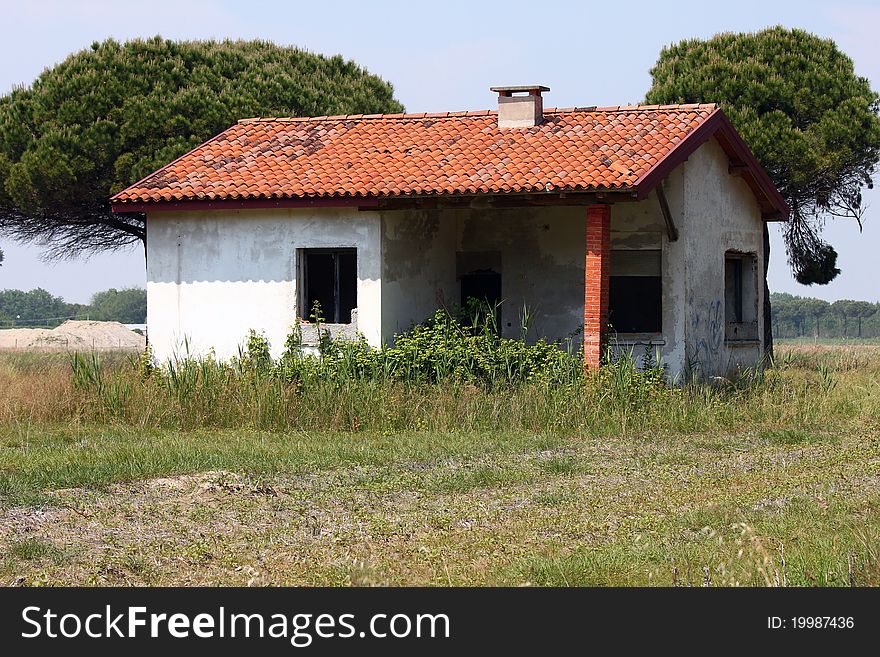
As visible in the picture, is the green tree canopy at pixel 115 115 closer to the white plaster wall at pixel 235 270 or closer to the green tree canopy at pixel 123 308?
the white plaster wall at pixel 235 270

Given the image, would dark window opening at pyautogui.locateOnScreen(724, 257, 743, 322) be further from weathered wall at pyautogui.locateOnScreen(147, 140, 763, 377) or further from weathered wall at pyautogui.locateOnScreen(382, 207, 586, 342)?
weathered wall at pyautogui.locateOnScreen(382, 207, 586, 342)

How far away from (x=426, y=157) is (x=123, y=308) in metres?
88.4

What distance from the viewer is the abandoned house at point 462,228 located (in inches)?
722

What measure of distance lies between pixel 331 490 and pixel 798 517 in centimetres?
399

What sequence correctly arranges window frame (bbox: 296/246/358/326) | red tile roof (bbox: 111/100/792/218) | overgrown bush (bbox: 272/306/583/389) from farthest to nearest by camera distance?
window frame (bbox: 296/246/358/326), red tile roof (bbox: 111/100/792/218), overgrown bush (bbox: 272/306/583/389)

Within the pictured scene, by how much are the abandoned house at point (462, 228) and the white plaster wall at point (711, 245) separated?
0.16 ft

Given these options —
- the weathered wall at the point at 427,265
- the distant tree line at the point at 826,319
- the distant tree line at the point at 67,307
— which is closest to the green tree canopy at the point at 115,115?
the weathered wall at the point at 427,265

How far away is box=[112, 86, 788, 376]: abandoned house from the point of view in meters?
18.3

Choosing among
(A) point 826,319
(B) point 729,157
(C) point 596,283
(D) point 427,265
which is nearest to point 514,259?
(D) point 427,265

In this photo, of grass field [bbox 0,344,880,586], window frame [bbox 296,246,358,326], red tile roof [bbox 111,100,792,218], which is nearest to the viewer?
grass field [bbox 0,344,880,586]

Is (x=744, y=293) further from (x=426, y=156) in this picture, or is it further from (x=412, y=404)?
(x=412, y=404)

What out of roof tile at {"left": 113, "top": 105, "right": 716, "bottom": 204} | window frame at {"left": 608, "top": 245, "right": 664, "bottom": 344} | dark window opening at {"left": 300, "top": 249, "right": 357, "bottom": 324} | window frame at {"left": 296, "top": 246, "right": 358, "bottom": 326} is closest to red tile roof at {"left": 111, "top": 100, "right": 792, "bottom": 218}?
Answer: roof tile at {"left": 113, "top": 105, "right": 716, "bottom": 204}

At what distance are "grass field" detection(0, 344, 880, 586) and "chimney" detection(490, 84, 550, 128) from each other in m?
5.23

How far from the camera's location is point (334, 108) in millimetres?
33062
